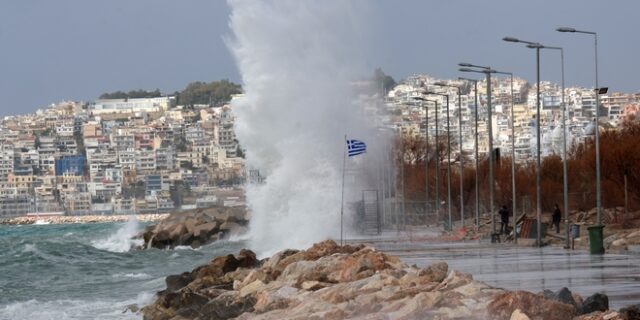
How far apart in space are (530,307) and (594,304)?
164 centimetres

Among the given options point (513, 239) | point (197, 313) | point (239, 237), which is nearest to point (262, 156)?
point (239, 237)

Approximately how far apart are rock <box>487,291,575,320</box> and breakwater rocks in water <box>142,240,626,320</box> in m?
0.01

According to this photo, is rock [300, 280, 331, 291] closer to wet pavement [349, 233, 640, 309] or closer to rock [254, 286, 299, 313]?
rock [254, 286, 299, 313]

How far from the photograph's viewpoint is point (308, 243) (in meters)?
49.0

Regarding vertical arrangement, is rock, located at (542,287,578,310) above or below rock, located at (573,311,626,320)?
above

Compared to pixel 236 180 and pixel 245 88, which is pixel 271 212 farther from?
pixel 236 180

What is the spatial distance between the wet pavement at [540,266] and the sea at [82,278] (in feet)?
21.1

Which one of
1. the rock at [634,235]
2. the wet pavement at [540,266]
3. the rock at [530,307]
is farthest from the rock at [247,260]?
the rock at [530,307]

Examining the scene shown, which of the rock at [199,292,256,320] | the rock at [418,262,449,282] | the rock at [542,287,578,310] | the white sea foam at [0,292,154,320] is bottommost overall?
the white sea foam at [0,292,154,320]

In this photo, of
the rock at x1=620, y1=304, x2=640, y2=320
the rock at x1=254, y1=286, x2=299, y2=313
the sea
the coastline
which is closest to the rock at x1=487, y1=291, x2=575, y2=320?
the rock at x1=620, y1=304, x2=640, y2=320

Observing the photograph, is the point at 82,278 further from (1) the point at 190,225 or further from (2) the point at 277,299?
(1) the point at 190,225

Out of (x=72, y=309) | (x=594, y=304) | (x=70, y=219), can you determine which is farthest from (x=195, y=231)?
(x=70, y=219)

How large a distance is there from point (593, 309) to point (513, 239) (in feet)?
80.4

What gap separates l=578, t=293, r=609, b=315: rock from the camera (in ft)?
56.9
